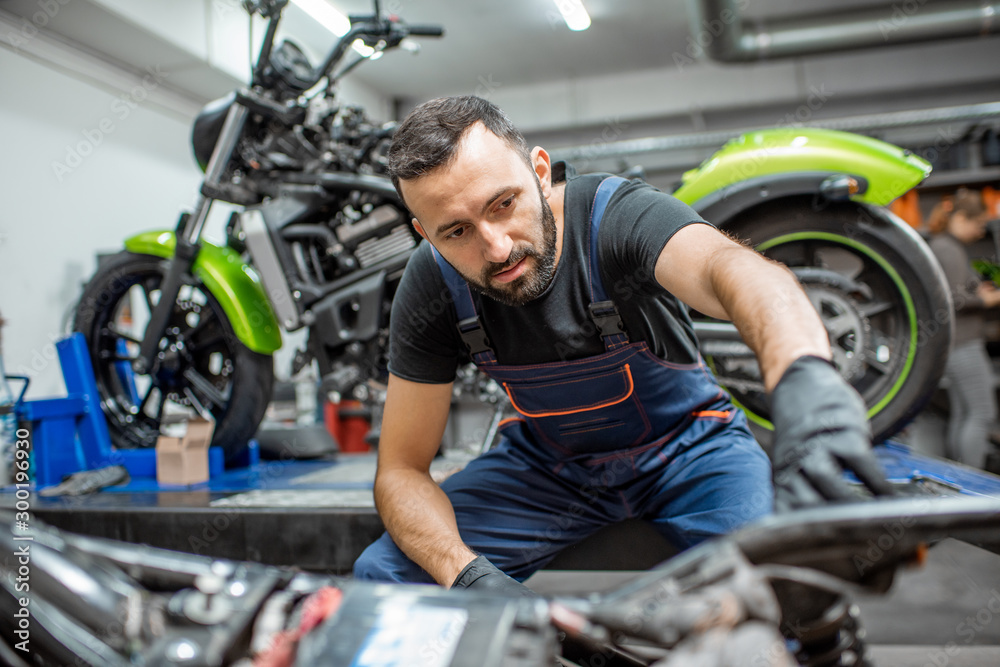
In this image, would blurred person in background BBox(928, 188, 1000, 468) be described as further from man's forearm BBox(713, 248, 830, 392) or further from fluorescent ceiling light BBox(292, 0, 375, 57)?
fluorescent ceiling light BBox(292, 0, 375, 57)

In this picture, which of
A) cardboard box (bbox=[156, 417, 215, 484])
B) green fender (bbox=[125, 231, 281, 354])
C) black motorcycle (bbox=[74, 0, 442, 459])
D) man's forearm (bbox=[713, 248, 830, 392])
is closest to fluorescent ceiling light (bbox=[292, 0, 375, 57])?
black motorcycle (bbox=[74, 0, 442, 459])

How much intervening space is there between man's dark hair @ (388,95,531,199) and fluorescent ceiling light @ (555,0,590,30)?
10.6 ft

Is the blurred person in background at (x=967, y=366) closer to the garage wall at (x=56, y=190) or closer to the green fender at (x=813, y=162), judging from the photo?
Result: the green fender at (x=813, y=162)

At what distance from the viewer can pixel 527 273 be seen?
3.43 ft

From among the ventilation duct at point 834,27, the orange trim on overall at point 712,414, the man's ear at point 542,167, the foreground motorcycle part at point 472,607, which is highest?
the ventilation duct at point 834,27

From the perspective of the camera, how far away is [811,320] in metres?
0.66

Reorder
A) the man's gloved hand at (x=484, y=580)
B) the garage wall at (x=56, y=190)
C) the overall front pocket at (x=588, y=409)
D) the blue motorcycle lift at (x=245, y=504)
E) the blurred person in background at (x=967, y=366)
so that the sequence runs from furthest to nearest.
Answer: the blurred person in background at (x=967, y=366), the garage wall at (x=56, y=190), the blue motorcycle lift at (x=245, y=504), the overall front pocket at (x=588, y=409), the man's gloved hand at (x=484, y=580)

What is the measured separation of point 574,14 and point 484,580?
4.03 meters

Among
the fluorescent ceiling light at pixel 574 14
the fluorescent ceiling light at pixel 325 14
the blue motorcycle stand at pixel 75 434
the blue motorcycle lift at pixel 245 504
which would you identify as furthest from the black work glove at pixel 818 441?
the fluorescent ceiling light at pixel 574 14

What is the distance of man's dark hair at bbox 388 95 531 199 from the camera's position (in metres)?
0.99

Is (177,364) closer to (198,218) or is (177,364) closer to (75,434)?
(75,434)

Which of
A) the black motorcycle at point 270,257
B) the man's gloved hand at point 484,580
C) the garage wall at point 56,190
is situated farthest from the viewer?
the garage wall at point 56,190

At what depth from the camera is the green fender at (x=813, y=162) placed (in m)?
1.49

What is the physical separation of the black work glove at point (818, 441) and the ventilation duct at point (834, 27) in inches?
148
